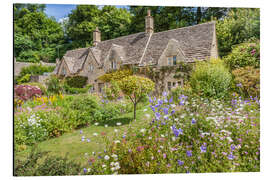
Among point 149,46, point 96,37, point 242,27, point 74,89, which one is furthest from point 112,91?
point 242,27

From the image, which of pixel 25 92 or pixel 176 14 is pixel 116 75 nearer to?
pixel 25 92

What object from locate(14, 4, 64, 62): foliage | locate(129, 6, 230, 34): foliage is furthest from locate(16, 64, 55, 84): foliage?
locate(129, 6, 230, 34): foliage

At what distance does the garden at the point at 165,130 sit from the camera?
3115mm

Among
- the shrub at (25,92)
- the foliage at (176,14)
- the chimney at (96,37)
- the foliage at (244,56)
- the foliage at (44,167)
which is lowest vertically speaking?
the foliage at (44,167)

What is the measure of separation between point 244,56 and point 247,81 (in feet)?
2.48

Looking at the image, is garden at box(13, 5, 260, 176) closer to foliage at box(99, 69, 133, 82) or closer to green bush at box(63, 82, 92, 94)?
foliage at box(99, 69, 133, 82)

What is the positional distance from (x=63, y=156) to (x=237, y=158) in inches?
135

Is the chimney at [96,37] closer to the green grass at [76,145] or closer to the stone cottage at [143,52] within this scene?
the stone cottage at [143,52]

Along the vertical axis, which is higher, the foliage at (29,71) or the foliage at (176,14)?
the foliage at (176,14)

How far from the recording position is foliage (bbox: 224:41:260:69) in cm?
438

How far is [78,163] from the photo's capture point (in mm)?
3279

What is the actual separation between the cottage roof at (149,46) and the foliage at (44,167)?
147 inches

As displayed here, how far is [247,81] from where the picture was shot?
4430 mm

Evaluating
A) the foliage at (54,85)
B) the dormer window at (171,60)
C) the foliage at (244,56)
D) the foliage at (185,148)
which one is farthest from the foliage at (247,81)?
the foliage at (54,85)
